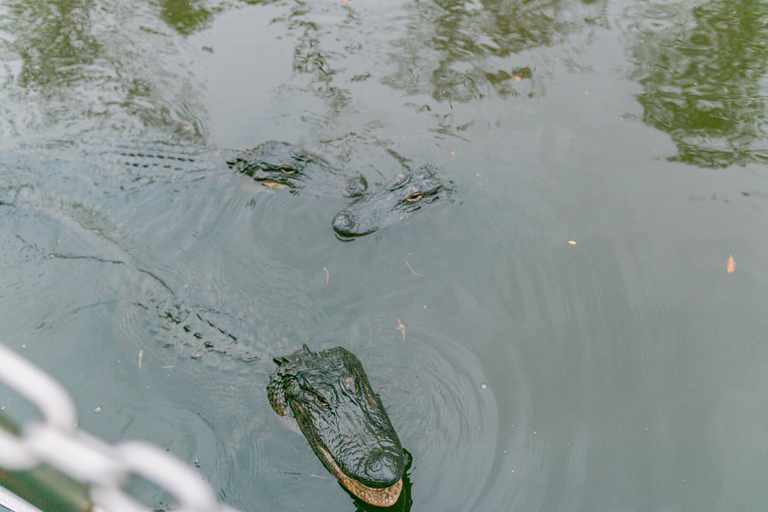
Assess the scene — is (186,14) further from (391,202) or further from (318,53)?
(391,202)

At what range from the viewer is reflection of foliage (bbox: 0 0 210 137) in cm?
580

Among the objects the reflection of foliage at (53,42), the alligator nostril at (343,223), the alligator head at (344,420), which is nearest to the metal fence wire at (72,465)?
the alligator head at (344,420)

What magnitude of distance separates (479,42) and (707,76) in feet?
9.91

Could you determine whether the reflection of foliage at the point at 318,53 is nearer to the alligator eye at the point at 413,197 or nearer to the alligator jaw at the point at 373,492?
the alligator eye at the point at 413,197

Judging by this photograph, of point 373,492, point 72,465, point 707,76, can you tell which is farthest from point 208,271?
point 707,76

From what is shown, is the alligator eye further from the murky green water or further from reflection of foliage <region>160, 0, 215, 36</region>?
reflection of foliage <region>160, 0, 215, 36</region>

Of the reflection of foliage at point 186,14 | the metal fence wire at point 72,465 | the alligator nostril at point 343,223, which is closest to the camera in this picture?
the metal fence wire at point 72,465

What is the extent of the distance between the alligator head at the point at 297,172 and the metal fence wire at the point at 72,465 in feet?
8.99

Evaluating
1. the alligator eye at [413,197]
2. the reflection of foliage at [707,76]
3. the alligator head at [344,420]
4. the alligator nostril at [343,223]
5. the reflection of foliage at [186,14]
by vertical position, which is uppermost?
the reflection of foliage at [186,14]

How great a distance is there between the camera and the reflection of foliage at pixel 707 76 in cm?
524

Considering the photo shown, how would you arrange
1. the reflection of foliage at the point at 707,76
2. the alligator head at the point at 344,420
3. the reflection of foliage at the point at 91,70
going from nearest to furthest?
the alligator head at the point at 344,420 < the reflection of foliage at the point at 707,76 < the reflection of foliage at the point at 91,70

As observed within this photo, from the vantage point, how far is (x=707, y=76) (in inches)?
236

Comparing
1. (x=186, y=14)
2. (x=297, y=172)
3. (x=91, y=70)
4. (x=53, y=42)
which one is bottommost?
(x=297, y=172)

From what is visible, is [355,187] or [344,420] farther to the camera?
[355,187]
